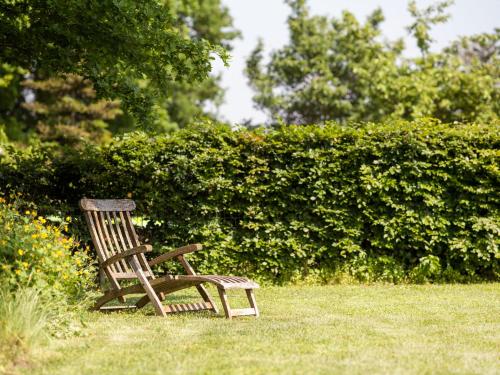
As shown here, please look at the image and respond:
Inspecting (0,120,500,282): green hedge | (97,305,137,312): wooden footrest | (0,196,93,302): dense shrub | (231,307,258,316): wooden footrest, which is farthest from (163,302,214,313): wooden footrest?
(0,120,500,282): green hedge

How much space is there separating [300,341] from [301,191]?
4.55 metres

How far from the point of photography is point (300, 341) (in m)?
5.66

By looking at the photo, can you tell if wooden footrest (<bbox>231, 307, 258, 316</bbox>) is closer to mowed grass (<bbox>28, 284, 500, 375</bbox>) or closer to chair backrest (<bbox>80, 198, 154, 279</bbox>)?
mowed grass (<bbox>28, 284, 500, 375</bbox>)

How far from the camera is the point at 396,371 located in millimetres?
4566

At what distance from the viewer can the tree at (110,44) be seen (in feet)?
26.5

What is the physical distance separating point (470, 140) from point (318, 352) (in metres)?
5.93

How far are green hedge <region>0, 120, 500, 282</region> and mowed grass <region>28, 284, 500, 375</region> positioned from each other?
5.41ft

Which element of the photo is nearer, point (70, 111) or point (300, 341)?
point (300, 341)

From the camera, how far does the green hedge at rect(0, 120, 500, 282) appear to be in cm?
989

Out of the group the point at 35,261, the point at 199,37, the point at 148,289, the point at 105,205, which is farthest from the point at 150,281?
the point at 199,37

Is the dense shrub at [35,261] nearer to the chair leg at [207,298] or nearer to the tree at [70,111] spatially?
the chair leg at [207,298]

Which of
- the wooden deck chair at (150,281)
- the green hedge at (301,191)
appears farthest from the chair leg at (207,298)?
the green hedge at (301,191)

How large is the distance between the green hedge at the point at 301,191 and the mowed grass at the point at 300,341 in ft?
5.41

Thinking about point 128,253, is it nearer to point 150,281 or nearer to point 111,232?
point 150,281
